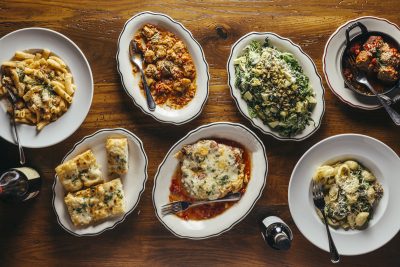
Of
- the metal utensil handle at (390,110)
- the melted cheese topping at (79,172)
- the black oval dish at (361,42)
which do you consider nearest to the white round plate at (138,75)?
the melted cheese topping at (79,172)

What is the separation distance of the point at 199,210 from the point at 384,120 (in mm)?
1630

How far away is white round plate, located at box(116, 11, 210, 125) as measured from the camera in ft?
11.1

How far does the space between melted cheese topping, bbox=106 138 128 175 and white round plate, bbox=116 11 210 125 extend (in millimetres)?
299

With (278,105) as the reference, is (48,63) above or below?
above

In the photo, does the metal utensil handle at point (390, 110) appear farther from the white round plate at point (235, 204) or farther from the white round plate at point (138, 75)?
the white round plate at point (138, 75)

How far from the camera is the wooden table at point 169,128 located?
3.50 m

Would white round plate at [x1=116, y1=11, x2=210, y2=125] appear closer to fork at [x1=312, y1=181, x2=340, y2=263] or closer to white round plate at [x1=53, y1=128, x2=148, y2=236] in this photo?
white round plate at [x1=53, y1=128, x2=148, y2=236]

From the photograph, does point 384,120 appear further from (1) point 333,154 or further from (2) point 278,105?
(2) point 278,105

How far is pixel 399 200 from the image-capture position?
3.50 m

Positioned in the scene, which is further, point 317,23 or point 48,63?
point 317,23

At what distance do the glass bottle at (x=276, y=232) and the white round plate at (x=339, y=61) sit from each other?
41.7 inches

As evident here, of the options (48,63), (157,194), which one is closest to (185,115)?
(157,194)

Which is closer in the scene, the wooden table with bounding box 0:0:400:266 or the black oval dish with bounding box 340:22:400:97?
the black oval dish with bounding box 340:22:400:97

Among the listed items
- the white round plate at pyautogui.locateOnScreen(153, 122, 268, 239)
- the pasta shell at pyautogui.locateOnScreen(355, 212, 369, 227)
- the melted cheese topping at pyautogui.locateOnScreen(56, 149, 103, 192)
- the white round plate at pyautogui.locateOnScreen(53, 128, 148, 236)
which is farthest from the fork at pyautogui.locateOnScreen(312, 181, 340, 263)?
the melted cheese topping at pyautogui.locateOnScreen(56, 149, 103, 192)
